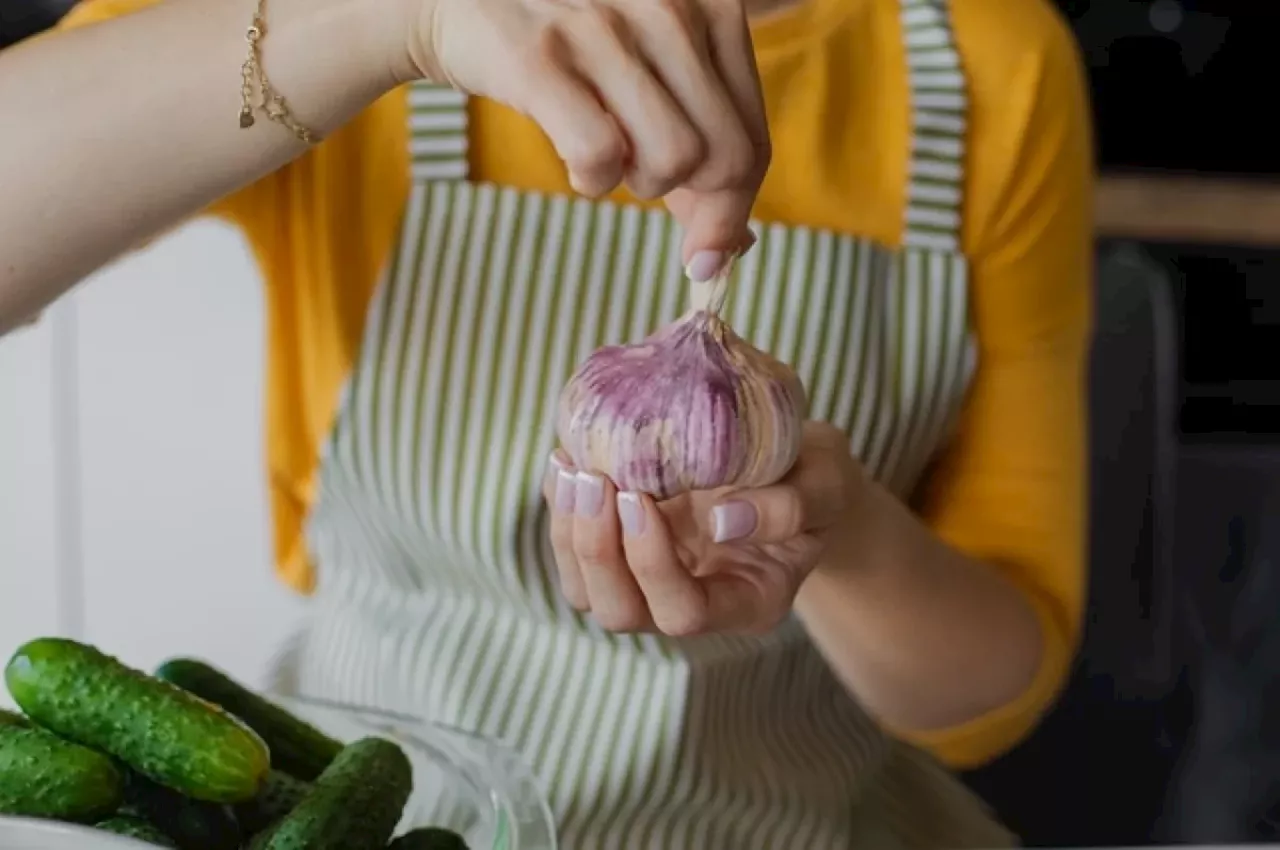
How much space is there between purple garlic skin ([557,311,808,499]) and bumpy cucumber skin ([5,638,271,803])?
0.17 m

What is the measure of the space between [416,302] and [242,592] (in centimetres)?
56

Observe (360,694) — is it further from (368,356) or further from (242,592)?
(242,592)

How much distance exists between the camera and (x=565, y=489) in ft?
1.69

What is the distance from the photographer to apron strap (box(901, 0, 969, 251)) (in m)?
0.72

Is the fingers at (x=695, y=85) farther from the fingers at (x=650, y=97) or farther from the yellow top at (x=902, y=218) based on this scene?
the yellow top at (x=902, y=218)

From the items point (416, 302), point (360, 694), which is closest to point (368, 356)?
point (416, 302)

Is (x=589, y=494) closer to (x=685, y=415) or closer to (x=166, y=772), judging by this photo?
(x=685, y=415)

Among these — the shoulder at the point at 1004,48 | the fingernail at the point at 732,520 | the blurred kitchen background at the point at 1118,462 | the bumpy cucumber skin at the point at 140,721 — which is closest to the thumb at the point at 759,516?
the fingernail at the point at 732,520

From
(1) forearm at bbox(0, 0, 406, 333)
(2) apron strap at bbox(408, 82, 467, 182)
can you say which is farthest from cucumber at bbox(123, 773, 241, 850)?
(2) apron strap at bbox(408, 82, 467, 182)

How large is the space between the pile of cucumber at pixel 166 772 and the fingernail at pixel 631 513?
5.6 inches

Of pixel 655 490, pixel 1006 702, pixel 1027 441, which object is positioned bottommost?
pixel 1006 702

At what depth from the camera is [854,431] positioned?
2.41 feet

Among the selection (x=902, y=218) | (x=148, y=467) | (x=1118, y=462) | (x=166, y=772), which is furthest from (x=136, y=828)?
(x=1118, y=462)

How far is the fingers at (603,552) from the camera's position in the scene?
50 centimetres
